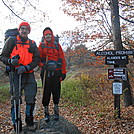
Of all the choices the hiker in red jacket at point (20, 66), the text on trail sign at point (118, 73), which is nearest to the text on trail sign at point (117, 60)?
the text on trail sign at point (118, 73)

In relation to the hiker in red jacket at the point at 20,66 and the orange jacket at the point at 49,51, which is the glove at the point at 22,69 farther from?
the orange jacket at the point at 49,51

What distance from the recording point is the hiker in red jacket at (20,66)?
3535mm

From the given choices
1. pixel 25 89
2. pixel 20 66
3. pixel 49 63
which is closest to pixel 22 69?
pixel 20 66

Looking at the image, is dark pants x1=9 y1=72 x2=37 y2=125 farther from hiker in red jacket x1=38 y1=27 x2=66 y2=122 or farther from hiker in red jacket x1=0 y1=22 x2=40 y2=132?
hiker in red jacket x1=38 y1=27 x2=66 y2=122

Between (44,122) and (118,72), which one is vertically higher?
(118,72)

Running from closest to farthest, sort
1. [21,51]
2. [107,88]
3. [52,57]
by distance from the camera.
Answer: [21,51]
[52,57]
[107,88]

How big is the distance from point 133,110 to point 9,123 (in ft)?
15.8

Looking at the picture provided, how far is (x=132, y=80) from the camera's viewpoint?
912cm

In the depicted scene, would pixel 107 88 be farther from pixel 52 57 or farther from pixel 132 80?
pixel 52 57

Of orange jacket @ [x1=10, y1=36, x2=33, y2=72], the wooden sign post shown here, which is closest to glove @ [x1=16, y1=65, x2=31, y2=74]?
orange jacket @ [x1=10, y1=36, x2=33, y2=72]

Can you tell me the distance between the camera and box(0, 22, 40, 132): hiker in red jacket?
3535 mm

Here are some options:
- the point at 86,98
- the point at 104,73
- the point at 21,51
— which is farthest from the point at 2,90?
the point at 21,51

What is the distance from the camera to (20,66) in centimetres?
349

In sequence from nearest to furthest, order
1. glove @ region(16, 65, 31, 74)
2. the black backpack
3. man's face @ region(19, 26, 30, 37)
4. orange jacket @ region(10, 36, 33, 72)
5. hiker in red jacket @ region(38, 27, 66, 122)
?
glove @ region(16, 65, 31, 74), orange jacket @ region(10, 36, 33, 72), man's face @ region(19, 26, 30, 37), the black backpack, hiker in red jacket @ region(38, 27, 66, 122)
